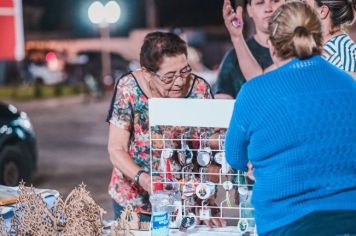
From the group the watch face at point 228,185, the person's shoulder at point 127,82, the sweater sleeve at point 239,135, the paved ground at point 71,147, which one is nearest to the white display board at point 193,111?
the watch face at point 228,185

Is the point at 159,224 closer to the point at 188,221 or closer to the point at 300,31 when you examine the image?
the point at 188,221

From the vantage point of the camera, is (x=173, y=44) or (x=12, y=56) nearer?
(x=173, y=44)

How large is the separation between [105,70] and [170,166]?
2239 centimetres

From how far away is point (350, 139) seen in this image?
83.0 inches

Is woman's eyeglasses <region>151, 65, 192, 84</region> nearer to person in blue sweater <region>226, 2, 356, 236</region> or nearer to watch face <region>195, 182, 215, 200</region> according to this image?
watch face <region>195, 182, 215, 200</region>

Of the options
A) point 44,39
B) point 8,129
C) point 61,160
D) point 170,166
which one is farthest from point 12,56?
point 44,39

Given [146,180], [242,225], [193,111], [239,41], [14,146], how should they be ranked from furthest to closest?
[14,146] < [239,41] < [146,180] < [242,225] < [193,111]

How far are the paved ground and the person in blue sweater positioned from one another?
4.85m

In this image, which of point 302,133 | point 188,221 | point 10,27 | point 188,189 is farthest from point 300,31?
point 10,27

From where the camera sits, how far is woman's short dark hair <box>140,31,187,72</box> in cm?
311

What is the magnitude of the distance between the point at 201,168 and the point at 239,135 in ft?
2.64

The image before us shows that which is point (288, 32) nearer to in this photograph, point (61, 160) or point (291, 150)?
point (291, 150)

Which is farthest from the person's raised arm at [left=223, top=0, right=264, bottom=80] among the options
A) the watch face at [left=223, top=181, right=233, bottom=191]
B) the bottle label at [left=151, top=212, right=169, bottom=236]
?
the bottle label at [left=151, top=212, right=169, bottom=236]

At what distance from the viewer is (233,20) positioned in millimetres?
3133
